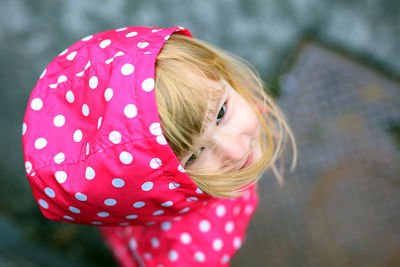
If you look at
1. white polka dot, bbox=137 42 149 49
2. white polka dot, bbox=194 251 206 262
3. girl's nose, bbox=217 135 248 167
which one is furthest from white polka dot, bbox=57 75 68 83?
white polka dot, bbox=194 251 206 262

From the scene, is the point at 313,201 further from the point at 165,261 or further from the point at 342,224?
the point at 165,261

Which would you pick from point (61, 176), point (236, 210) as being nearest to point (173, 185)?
point (61, 176)

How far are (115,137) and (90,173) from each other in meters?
0.12

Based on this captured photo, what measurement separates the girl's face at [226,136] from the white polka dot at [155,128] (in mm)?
139

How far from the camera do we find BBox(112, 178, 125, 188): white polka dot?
2.84 feet

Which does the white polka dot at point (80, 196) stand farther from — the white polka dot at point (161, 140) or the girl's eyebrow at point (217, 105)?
the girl's eyebrow at point (217, 105)

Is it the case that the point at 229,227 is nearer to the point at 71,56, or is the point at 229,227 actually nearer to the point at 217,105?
the point at 217,105

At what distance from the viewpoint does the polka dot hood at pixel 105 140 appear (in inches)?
32.6

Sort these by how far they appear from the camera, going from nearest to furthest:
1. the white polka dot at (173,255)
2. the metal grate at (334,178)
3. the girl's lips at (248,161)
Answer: the girl's lips at (248,161) → the white polka dot at (173,255) → the metal grate at (334,178)

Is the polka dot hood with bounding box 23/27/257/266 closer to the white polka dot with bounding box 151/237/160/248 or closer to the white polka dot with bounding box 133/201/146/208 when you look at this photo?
the white polka dot with bounding box 133/201/146/208

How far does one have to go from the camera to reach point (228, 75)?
1.08 meters

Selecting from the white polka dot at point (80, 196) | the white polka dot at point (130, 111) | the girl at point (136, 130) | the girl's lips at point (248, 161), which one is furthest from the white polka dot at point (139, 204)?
the girl's lips at point (248, 161)

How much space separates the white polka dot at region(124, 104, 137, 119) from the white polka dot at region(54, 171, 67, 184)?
232mm

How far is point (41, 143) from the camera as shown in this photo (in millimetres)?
932
